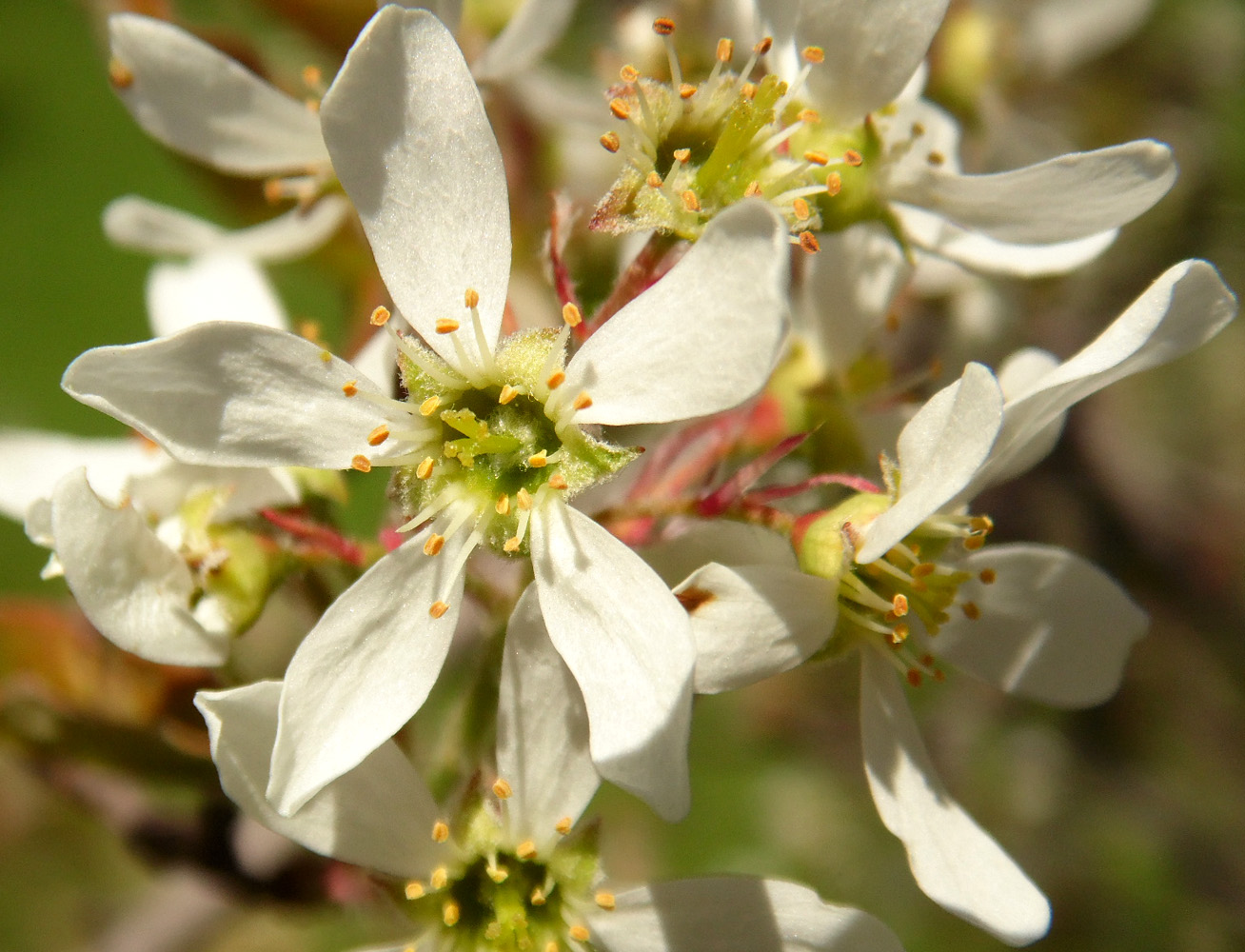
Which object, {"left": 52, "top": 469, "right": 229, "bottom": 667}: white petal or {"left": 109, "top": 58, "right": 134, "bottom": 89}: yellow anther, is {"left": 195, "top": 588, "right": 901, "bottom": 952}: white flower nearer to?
{"left": 52, "top": 469, "right": 229, "bottom": 667}: white petal

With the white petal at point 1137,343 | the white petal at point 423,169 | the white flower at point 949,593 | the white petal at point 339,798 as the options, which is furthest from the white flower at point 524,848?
the white petal at point 1137,343

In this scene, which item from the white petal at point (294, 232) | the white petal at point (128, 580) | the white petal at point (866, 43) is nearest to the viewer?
the white petal at point (128, 580)

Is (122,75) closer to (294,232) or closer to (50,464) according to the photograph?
(294,232)

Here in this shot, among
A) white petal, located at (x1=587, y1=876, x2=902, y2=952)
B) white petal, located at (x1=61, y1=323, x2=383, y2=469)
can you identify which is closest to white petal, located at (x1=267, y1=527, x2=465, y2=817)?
white petal, located at (x1=61, y1=323, x2=383, y2=469)

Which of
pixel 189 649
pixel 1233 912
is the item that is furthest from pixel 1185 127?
pixel 189 649

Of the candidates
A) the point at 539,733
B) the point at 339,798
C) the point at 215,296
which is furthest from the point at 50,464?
the point at 539,733

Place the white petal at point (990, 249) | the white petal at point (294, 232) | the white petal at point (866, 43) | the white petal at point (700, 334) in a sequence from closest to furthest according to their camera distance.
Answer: the white petal at point (700, 334), the white petal at point (866, 43), the white petal at point (990, 249), the white petal at point (294, 232)

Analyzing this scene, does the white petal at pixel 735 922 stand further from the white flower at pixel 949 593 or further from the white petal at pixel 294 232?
the white petal at pixel 294 232
